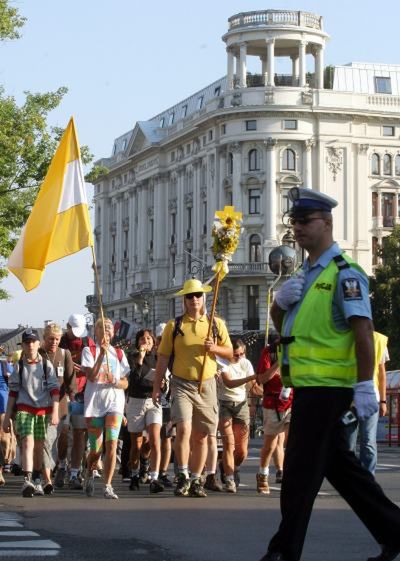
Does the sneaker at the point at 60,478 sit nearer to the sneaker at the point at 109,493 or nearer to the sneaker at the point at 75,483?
the sneaker at the point at 75,483

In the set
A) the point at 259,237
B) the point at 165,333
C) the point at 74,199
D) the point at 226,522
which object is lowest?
the point at 226,522

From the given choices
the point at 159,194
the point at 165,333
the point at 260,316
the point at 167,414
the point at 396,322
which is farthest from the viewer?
the point at 159,194

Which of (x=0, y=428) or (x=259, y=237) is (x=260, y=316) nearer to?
(x=259, y=237)

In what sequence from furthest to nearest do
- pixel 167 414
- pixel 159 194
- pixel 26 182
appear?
pixel 159 194, pixel 26 182, pixel 167 414

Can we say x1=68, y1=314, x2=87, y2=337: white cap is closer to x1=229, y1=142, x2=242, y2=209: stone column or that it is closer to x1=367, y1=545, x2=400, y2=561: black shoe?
x1=367, y1=545, x2=400, y2=561: black shoe

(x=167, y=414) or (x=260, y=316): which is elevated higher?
(x=260, y=316)

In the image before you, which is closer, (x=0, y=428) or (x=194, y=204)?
(x=0, y=428)

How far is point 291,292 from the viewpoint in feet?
26.0

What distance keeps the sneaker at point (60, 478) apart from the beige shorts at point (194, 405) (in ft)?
8.54

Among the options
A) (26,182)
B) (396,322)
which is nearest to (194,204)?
(396,322)

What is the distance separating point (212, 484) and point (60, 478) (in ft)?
6.57

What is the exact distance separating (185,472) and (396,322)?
56961mm

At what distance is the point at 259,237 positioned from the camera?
104250 millimetres

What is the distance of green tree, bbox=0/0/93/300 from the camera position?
3534cm
